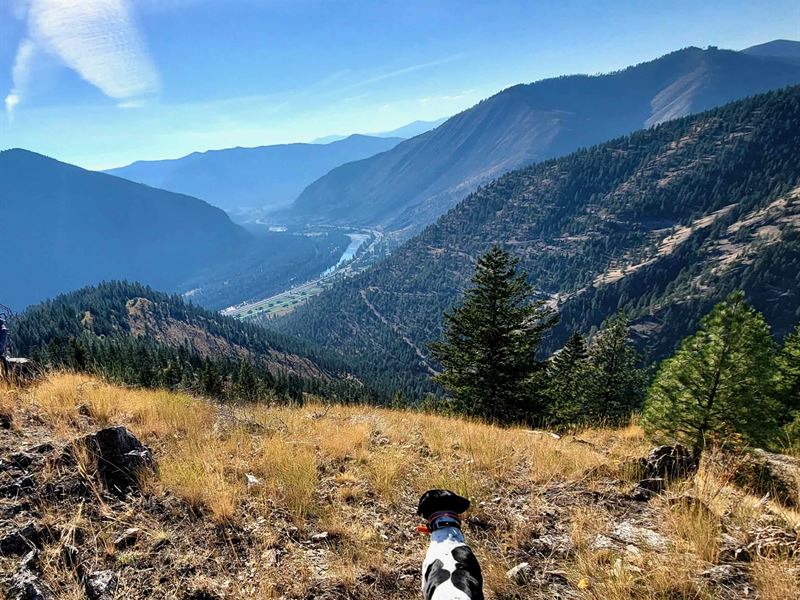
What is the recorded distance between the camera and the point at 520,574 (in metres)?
3.95

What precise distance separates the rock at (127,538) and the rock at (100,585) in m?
0.46

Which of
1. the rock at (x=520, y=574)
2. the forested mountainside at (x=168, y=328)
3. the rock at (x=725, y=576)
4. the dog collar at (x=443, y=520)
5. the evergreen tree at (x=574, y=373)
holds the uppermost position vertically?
the dog collar at (x=443, y=520)

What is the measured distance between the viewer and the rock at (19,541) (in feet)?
11.9

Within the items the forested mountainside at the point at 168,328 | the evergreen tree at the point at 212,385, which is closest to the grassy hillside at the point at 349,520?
the evergreen tree at the point at 212,385

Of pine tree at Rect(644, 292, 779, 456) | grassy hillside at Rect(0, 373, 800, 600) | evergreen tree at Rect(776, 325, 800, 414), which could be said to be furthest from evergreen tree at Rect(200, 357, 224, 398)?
evergreen tree at Rect(776, 325, 800, 414)

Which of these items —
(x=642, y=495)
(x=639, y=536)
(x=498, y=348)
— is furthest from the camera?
(x=498, y=348)

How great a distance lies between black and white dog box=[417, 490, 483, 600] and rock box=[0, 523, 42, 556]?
3784 mm

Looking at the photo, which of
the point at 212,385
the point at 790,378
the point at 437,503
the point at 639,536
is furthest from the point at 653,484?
the point at 212,385

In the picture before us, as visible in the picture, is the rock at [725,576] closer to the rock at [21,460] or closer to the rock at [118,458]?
the rock at [118,458]

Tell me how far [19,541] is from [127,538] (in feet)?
2.89

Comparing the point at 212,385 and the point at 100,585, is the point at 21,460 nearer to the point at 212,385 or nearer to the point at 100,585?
the point at 100,585

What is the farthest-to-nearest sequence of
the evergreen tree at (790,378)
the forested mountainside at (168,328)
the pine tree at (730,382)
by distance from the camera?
the forested mountainside at (168,328), the evergreen tree at (790,378), the pine tree at (730,382)

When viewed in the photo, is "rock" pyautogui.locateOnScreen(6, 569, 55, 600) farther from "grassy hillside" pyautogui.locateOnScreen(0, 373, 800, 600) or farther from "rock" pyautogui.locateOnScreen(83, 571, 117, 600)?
"rock" pyautogui.locateOnScreen(83, 571, 117, 600)

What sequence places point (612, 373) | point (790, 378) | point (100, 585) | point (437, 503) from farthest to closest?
point (612, 373)
point (790, 378)
point (437, 503)
point (100, 585)
